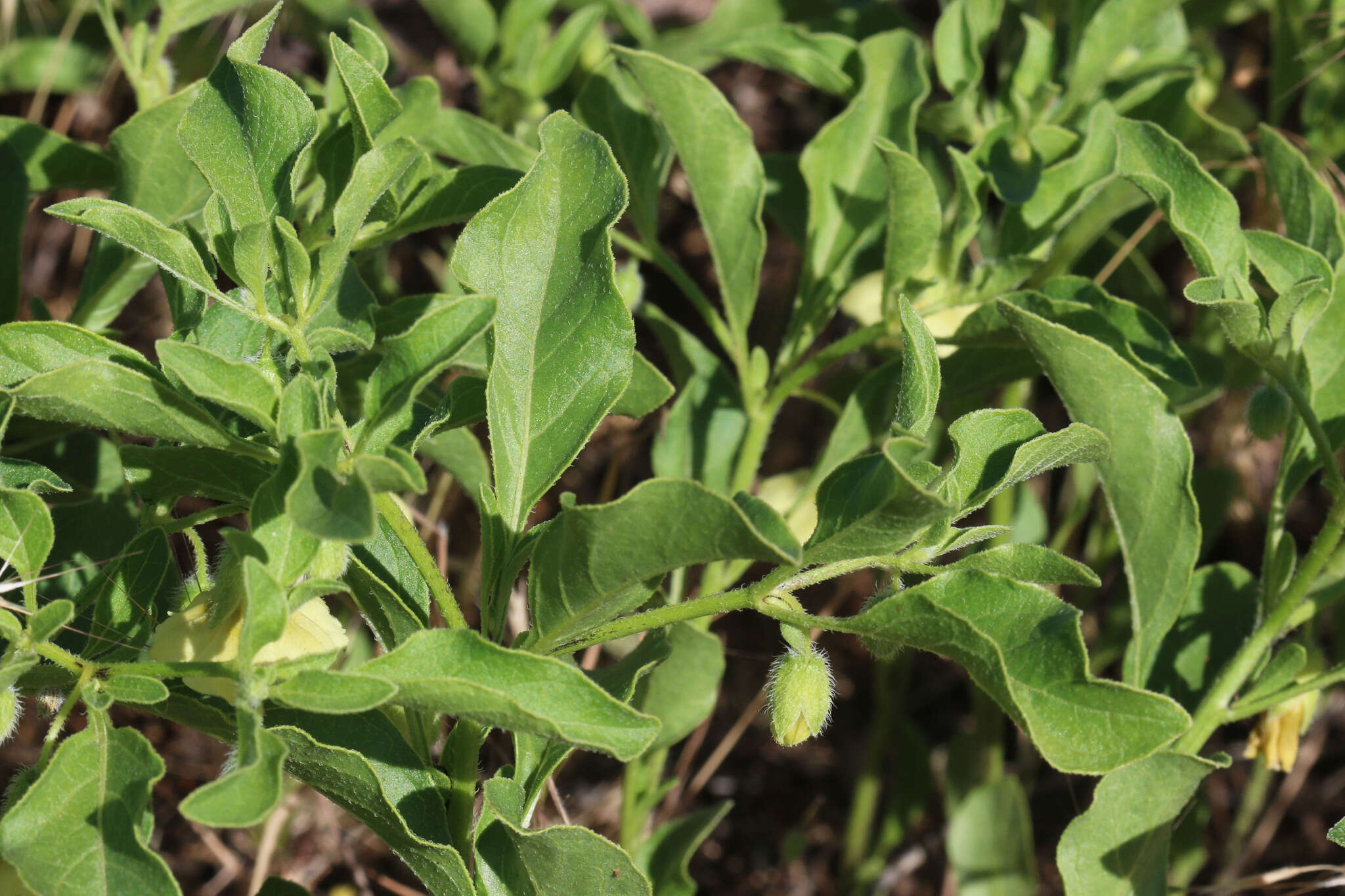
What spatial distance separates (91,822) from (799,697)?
0.58 m

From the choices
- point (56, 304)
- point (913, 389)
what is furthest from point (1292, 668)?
point (56, 304)

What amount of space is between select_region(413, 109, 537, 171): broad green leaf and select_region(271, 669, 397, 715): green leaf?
0.82 meters

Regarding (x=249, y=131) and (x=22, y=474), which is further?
(x=22, y=474)

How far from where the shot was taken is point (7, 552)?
1059 mm

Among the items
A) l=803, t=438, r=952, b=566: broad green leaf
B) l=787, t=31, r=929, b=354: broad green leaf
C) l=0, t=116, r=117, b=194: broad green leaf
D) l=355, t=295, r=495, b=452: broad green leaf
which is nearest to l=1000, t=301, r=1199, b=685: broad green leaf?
l=803, t=438, r=952, b=566: broad green leaf

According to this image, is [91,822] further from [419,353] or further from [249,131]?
[249,131]

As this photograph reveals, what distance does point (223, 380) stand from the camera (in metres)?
0.95

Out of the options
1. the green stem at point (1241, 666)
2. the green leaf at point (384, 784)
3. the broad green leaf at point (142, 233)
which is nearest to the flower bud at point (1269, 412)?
the green stem at point (1241, 666)

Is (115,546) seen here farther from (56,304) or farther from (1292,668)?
(56,304)

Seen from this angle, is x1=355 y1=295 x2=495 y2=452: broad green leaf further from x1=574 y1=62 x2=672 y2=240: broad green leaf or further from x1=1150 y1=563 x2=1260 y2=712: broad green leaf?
x1=1150 y1=563 x2=1260 y2=712: broad green leaf

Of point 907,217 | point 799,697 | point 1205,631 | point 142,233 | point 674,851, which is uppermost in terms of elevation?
point 142,233

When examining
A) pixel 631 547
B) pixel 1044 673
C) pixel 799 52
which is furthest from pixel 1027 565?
pixel 799 52

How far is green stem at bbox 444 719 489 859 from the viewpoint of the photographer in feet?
3.87

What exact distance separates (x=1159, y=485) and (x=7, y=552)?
3.64ft
